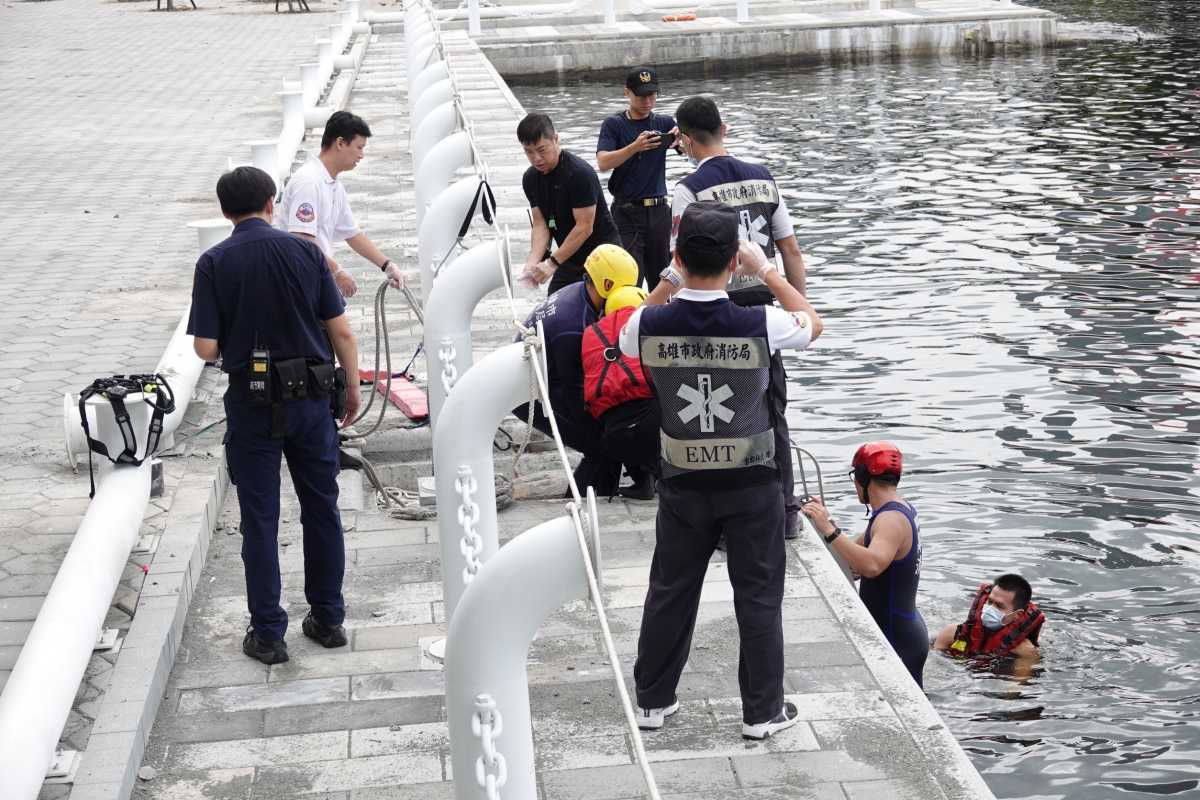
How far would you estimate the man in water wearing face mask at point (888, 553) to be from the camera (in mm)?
6449

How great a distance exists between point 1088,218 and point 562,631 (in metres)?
12.4

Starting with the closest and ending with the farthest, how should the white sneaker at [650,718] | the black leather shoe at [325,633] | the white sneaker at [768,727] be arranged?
the white sneaker at [768,727] → the white sneaker at [650,718] → the black leather shoe at [325,633]

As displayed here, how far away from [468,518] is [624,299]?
7.29ft

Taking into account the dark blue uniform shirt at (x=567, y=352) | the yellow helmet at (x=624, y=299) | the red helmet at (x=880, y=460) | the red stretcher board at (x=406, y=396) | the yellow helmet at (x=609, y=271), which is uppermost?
the yellow helmet at (x=609, y=271)

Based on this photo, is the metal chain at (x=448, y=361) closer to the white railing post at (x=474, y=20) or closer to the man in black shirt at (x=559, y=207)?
the man in black shirt at (x=559, y=207)

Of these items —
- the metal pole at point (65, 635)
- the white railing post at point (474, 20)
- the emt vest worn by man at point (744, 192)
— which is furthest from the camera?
the white railing post at point (474, 20)

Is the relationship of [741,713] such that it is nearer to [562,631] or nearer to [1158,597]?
[562,631]

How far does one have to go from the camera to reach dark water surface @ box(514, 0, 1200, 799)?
23.5ft

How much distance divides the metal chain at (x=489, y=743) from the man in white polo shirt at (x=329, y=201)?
4399mm

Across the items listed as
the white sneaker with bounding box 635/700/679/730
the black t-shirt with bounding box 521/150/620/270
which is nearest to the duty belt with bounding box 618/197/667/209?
the black t-shirt with bounding box 521/150/620/270

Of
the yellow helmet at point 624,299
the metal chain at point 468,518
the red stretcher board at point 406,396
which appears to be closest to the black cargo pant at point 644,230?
the red stretcher board at point 406,396

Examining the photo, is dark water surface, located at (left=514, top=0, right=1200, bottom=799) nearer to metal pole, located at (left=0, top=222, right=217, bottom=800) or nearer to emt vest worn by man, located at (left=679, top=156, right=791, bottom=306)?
emt vest worn by man, located at (left=679, top=156, right=791, bottom=306)

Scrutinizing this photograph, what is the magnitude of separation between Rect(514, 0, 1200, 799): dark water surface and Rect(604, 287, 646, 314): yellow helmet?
227 cm

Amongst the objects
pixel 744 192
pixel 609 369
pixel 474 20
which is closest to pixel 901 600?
pixel 609 369
